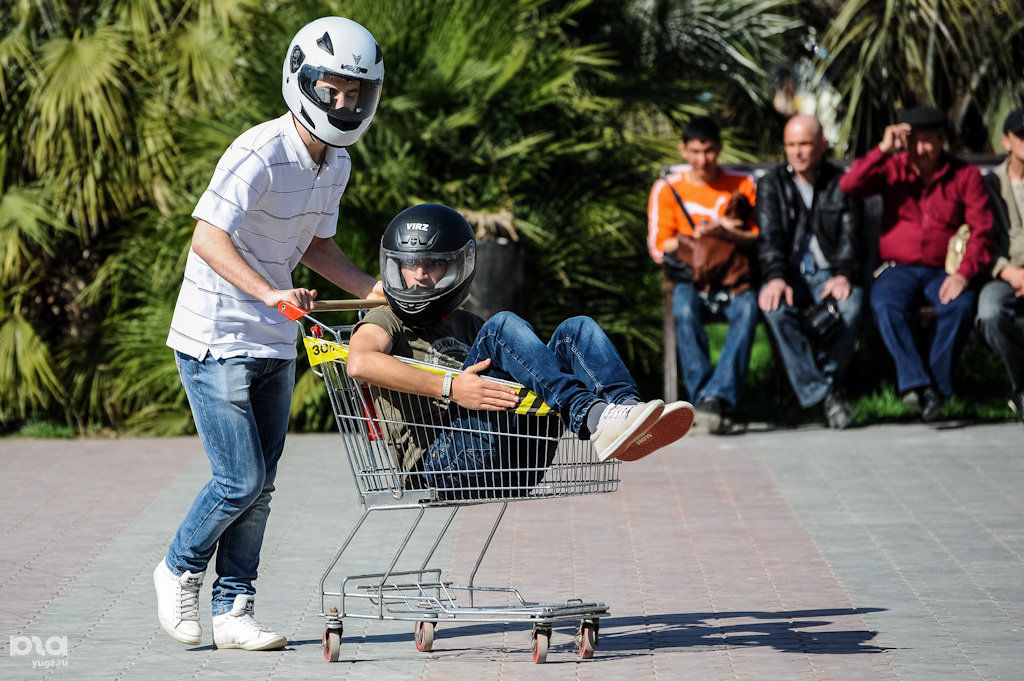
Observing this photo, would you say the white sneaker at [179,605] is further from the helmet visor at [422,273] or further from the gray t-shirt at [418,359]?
the helmet visor at [422,273]

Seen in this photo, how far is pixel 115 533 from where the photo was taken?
21.7 feet

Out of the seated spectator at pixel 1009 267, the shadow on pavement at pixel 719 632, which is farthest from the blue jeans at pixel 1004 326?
the shadow on pavement at pixel 719 632

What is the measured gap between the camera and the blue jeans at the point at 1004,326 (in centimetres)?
892

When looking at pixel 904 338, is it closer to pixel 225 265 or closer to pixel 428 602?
pixel 428 602

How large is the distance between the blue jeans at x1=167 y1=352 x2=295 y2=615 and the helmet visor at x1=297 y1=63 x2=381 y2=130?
0.86 m

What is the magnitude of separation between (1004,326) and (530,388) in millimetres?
5578

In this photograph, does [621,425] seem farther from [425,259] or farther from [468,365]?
[425,259]

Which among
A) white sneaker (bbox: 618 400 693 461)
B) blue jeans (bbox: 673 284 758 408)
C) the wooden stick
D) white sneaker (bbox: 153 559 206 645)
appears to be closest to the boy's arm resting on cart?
the wooden stick

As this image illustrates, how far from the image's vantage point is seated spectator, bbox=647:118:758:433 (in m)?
9.19

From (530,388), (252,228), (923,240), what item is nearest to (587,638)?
(530,388)

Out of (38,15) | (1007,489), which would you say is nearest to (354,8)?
(38,15)

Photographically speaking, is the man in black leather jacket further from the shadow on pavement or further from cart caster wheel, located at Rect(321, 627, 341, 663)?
cart caster wheel, located at Rect(321, 627, 341, 663)

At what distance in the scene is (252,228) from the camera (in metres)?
4.57

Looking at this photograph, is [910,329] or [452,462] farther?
[910,329]
